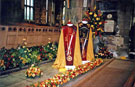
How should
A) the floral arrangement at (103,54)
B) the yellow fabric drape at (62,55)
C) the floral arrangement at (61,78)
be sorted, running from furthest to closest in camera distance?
1. the floral arrangement at (103,54)
2. the yellow fabric drape at (62,55)
3. the floral arrangement at (61,78)

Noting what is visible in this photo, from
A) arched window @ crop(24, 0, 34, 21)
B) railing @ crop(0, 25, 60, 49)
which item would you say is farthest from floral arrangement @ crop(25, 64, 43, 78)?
arched window @ crop(24, 0, 34, 21)

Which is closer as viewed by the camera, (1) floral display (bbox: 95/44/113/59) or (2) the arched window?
(1) floral display (bbox: 95/44/113/59)

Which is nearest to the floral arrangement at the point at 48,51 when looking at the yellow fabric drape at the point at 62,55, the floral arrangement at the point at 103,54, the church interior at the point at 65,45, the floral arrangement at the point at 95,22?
the church interior at the point at 65,45

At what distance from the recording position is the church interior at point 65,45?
190 inches

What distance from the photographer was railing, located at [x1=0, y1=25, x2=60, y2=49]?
223 inches

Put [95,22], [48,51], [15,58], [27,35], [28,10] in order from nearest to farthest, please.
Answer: [15,58]
[27,35]
[48,51]
[95,22]
[28,10]

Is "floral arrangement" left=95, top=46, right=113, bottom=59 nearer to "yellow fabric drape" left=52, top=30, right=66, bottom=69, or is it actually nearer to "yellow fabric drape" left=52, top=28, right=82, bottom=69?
"yellow fabric drape" left=52, top=28, right=82, bottom=69

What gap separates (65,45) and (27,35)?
6.68 ft

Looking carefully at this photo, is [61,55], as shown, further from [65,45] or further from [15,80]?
[15,80]

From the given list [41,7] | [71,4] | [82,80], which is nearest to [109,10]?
[71,4]

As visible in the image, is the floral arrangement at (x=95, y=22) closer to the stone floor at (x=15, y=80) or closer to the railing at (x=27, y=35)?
the railing at (x=27, y=35)

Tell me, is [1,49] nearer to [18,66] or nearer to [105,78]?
[18,66]

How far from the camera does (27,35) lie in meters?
6.84

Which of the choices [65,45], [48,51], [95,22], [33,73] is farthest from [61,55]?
[95,22]
